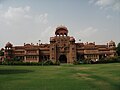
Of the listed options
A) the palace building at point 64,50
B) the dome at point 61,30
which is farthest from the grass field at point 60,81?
the dome at point 61,30

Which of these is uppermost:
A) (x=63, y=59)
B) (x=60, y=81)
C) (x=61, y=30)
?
(x=61, y=30)

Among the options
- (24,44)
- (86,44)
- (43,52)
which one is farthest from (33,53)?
(86,44)

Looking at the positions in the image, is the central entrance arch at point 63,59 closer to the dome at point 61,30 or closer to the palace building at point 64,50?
the palace building at point 64,50

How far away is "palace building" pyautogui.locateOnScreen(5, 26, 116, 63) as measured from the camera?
7950cm

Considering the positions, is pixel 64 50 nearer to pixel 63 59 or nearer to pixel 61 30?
pixel 63 59

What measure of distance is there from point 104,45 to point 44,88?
2842 inches

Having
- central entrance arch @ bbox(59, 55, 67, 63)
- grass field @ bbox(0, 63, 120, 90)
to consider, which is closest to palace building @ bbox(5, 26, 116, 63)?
central entrance arch @ bbox(59, 55, 67, 63)

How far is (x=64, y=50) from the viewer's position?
79.9 meters

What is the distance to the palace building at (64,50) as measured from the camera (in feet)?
261

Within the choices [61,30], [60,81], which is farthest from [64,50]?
[60,81]

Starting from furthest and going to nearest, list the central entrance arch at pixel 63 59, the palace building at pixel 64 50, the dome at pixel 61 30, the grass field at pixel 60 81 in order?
the central entrance arch at pixel 63 59 < the dome at pixel 61 30 < the palace building at pixel 64 50 < the grass field at pixel 60 81

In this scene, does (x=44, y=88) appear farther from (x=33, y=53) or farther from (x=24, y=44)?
(x=24, y=44)

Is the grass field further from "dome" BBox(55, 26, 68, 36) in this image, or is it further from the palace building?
"dome" BBox(55, 26, 68, 36)

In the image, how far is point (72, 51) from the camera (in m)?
79.4
